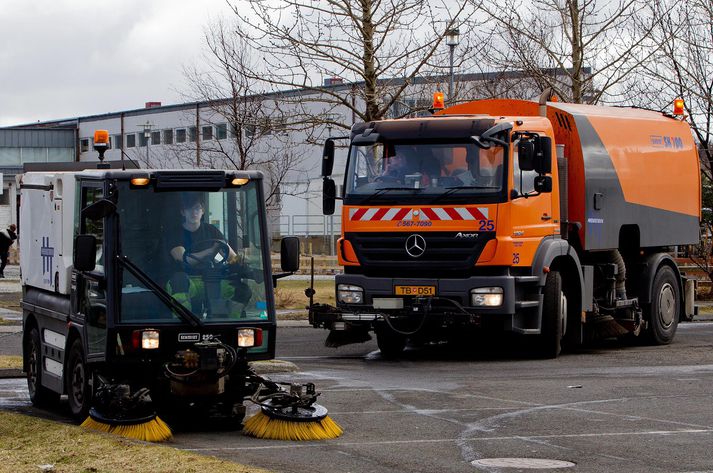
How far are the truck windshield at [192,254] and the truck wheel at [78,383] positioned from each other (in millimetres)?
801

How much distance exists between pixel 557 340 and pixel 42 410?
7.71m

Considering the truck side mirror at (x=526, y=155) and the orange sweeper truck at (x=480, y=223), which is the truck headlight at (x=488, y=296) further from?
the truck side mirror at (x=526, y=155)

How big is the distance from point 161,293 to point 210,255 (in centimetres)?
58

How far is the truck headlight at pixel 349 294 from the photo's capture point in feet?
59.2

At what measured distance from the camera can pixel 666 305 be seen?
70.1 ft

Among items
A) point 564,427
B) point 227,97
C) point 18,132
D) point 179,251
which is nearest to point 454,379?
point 564,427

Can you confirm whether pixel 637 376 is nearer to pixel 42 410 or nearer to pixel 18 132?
pixel 42 410

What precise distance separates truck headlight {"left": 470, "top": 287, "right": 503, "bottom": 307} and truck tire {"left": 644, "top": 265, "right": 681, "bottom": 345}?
4570mm

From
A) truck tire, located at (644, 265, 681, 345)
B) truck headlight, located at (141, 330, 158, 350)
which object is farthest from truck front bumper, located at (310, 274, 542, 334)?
truck headlight, located at (141, 330, 158, 350)

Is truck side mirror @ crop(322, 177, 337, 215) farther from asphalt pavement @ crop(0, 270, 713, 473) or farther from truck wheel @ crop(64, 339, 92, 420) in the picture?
truck wheel @ crop(64, 339, 92, 420)

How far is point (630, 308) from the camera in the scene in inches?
804

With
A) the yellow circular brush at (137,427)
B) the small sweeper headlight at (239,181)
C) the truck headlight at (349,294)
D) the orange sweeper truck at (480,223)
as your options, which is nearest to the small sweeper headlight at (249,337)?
the yellow circular brush at (137,427)

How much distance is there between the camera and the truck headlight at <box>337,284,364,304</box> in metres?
18.0

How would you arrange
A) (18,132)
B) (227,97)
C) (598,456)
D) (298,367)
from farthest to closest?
(18,132), (227,97), (298,367), (598,456)
